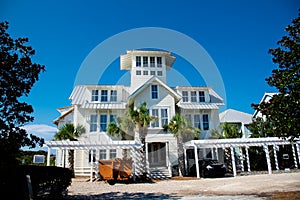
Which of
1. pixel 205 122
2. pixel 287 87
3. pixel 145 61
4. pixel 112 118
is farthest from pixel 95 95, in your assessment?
pixel 287 87

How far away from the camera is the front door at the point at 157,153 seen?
77.7 feet

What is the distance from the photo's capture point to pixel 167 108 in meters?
23.6

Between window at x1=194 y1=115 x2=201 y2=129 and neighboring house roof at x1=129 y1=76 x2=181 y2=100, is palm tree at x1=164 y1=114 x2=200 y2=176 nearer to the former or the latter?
neighboring house roof at x1=129 y1=76 x2=181 y2=100

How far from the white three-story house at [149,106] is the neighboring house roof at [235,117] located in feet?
21.2

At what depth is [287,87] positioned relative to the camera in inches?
358

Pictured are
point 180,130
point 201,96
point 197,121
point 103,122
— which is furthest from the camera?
point 201,96

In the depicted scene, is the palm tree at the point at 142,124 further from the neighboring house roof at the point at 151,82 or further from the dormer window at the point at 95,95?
the dormer window at the point at 95,95

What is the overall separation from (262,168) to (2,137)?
24.8m

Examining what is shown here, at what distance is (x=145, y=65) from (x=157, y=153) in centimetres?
977

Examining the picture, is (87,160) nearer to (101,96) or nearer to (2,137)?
(101,96)

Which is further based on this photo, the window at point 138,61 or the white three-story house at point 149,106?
the window at point 138,61

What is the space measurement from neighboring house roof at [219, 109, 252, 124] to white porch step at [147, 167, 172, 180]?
14.4 meters

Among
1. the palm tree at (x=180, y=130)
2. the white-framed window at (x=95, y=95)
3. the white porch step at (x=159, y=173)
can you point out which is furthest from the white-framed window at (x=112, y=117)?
the white porch step at (x=159, y=173)

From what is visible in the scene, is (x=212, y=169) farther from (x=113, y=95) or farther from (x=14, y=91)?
(x=14, y=91)
